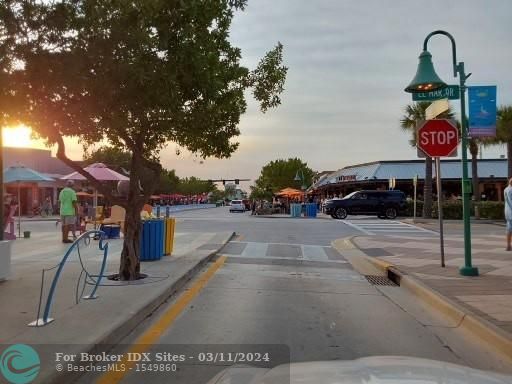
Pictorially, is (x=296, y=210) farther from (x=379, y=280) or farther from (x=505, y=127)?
(x=379, y=280)

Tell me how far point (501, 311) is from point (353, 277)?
4.17 metres

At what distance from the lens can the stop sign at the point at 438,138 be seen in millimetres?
11188

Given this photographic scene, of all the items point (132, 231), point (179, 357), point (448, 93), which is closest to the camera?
point (179, 357)

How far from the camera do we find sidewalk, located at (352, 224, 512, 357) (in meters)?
7.38

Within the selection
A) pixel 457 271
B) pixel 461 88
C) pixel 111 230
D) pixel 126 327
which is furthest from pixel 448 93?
pixel 111 230

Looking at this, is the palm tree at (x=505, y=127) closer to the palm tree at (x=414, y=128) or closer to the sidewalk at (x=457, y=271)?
the palm tree at (x=414, y=128)

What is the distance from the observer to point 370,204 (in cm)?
3678

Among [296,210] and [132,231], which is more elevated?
[132,231]

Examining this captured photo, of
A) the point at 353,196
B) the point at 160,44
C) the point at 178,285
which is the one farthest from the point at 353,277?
the point at 353,196

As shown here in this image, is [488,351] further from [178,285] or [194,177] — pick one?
[194,177]

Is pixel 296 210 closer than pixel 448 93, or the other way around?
pixel 448 93

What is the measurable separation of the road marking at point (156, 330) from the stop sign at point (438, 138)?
16.6 ft

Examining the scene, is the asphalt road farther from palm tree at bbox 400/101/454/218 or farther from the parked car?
the parked car

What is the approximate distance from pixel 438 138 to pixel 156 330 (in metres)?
7.22
